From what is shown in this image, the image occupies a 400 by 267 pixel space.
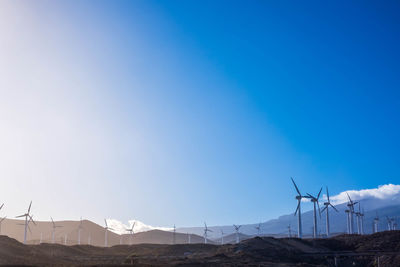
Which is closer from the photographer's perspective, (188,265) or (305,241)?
(188,265)

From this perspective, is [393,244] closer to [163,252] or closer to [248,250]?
[248,250]

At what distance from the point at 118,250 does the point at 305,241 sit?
2519 inches

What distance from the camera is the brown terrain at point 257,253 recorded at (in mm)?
84375

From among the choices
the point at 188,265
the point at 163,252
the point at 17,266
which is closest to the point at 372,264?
the point at 188,265

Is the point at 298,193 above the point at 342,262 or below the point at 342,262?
above

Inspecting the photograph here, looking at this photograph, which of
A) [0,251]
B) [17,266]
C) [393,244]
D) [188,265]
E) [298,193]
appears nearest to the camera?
[17,266]

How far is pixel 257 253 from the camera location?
323 ft

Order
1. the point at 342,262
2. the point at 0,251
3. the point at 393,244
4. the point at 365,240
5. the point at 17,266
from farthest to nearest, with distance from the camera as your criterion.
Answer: the point at 365,240
the point at 393,244
the point at 342,262
the point at 0,251
the point at 17,266

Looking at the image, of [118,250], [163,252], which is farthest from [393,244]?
[118,250]

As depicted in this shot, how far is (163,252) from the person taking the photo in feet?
402

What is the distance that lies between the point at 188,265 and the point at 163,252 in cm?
5320

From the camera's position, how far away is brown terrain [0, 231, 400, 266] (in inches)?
3322

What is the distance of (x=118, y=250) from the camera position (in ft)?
448

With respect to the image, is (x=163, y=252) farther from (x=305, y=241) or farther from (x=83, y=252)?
(x=305, y=241)
